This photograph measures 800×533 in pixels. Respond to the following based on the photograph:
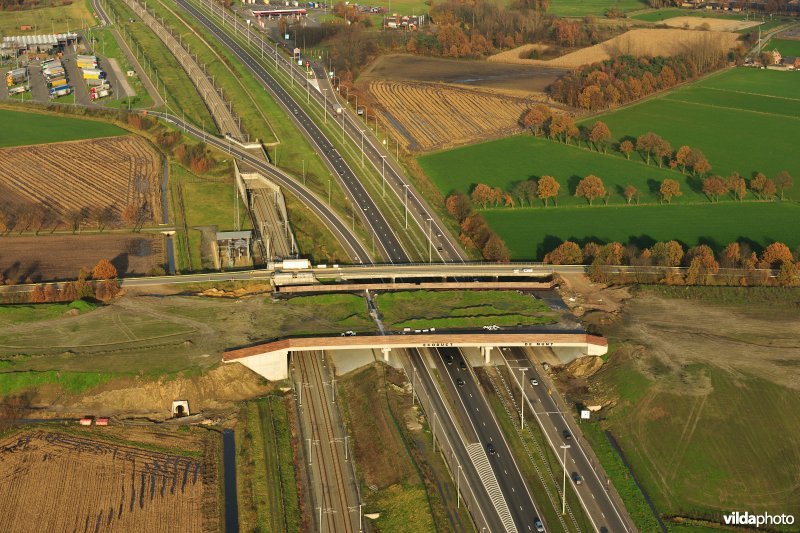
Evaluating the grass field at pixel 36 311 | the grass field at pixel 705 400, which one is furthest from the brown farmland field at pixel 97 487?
the grass field at pixel 705 400

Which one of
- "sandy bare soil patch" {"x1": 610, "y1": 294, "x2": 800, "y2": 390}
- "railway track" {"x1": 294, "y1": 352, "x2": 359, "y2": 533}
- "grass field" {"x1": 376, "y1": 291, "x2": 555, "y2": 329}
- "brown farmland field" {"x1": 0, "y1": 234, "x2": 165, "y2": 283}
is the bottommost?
"railway track" {"x1": 294, "y1": 352, "x2": 359, "y2": 533}

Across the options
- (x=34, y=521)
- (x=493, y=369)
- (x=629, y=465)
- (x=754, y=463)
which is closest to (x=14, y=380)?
(x=34, y=521)

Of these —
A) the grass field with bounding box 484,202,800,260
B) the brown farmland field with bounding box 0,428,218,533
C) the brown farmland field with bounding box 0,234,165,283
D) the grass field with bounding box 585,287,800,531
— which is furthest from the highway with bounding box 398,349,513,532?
the brown farmland field with bounding box 0,234,165,283

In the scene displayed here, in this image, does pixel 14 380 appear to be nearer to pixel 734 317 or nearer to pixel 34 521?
pixel 34 521

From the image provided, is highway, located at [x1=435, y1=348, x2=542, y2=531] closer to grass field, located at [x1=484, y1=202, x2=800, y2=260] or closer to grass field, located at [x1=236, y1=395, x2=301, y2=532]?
grass field, located at [x1=236, y1=395, x2=301, y2=532]

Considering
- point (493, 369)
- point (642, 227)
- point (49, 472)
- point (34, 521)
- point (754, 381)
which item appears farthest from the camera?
point (642, 227)

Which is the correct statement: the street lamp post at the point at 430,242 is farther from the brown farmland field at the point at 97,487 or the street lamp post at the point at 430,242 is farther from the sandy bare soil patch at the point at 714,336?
the brown farmland field at the point at 97,487
